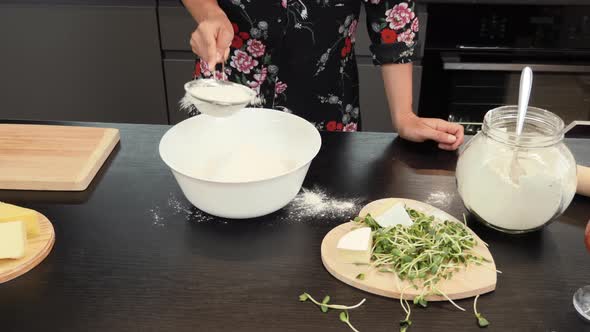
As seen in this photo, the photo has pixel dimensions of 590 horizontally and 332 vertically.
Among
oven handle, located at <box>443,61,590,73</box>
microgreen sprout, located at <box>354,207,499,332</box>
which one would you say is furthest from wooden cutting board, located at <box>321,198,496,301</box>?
oven handle, located at <box>443,61,590,73</box>

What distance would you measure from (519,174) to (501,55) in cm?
147

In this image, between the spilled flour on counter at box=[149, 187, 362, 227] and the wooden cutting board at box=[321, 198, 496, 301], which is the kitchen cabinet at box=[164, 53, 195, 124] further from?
the wooden cutting board at box=[321, 198, 496, 301]

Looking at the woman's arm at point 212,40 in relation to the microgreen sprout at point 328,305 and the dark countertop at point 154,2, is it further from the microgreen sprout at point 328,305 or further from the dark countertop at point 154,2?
the dark countertop at point 154,2

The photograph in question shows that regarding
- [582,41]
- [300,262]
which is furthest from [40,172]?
[582,41]

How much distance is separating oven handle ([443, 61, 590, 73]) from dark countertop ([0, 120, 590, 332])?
45.4 inches

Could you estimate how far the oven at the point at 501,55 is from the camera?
2.16 meters

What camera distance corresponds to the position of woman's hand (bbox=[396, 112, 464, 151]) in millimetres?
1200

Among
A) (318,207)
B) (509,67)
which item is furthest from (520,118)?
(509,67)

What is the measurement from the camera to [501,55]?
87.2 inches

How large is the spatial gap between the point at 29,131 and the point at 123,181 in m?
0.28

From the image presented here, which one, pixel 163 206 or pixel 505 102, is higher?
pixel 163 206

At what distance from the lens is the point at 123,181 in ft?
3.59

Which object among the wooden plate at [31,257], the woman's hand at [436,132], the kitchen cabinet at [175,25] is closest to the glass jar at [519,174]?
the woman's hand at [436,132]

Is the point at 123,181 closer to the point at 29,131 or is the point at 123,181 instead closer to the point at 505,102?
the point at 29,131
